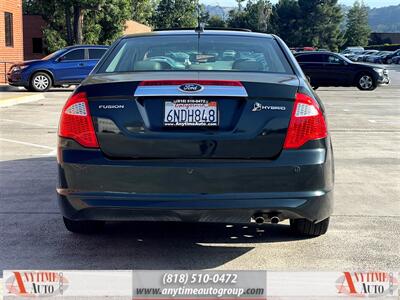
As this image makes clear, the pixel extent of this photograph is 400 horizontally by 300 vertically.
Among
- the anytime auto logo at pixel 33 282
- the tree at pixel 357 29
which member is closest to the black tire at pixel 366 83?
the anytime auto logo at pixel 33 282

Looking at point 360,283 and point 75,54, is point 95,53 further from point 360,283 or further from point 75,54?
point 360,283

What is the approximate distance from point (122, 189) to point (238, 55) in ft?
5.46

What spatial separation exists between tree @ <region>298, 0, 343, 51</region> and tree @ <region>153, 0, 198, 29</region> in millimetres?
20403

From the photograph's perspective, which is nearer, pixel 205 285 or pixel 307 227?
pixel 205 285

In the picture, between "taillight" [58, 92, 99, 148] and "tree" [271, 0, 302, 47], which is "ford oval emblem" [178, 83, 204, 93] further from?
"tree" [271, 0, 302, 47]

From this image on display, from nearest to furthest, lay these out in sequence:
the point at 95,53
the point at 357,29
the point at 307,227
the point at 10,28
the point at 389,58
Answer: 1. the point at 307,227
2. the point at 95,53
3. the point at 10,28
4. the point at 389,58
5. the point at 357,29

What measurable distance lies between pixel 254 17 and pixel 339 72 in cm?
7774

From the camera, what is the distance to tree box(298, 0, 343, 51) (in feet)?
297

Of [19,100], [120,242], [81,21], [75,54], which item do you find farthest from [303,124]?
[81,21]

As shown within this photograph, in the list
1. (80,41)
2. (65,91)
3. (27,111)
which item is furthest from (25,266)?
(80,41)

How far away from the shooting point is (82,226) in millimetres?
5078

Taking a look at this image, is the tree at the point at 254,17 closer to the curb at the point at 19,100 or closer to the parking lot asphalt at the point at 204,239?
the curb at the point at 19,100

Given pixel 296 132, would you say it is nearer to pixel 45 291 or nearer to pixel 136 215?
pixel 136 215

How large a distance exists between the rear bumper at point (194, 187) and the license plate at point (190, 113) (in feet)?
0.85
